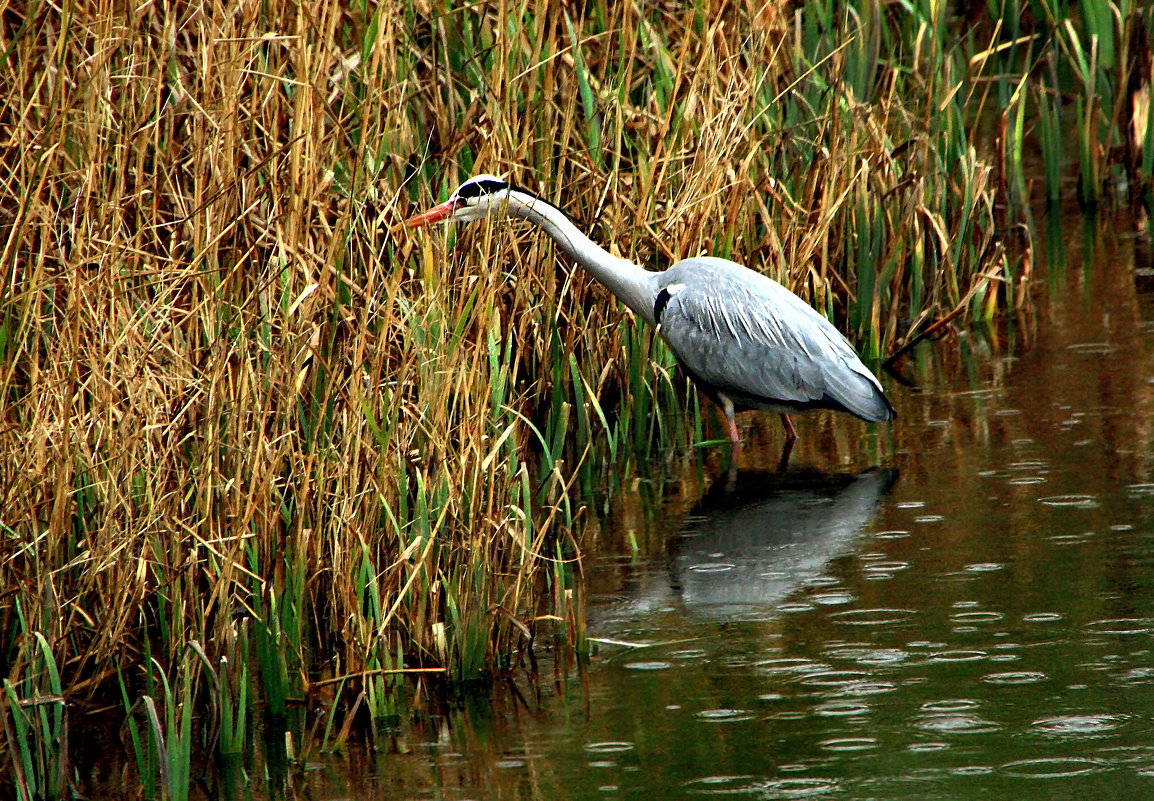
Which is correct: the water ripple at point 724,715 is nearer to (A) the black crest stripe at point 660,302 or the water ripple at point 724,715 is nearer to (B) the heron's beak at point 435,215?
(B) the heron's beak at point 435,215

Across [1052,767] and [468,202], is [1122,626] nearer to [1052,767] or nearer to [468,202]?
[1052,767]

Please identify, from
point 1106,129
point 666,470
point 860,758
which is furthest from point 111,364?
point 1106,129

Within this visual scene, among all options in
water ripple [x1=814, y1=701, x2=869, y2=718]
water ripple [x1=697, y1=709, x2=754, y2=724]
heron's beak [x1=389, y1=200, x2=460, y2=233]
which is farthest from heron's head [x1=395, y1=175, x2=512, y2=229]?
water ripple [x1=814, y1=701, x2=869, y2=718]

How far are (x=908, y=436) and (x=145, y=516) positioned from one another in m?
3.57

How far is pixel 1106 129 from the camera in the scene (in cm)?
1071

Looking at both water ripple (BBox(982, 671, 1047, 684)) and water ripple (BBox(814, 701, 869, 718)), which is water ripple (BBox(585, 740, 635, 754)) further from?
water ripple (BBox(982, 671, 1047, 684))

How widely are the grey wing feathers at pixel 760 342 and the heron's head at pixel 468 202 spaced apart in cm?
87

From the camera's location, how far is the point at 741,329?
22.5 feet

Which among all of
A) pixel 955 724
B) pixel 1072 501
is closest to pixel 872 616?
pixel 955 724

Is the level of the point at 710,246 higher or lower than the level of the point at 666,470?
higher

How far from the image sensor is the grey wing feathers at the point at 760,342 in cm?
681

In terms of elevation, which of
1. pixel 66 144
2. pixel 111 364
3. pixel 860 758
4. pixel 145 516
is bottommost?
pixel 860 758

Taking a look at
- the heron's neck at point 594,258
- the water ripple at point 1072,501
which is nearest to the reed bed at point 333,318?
the heron's neck at point 594,258

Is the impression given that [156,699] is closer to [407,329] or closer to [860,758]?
[407,329]
